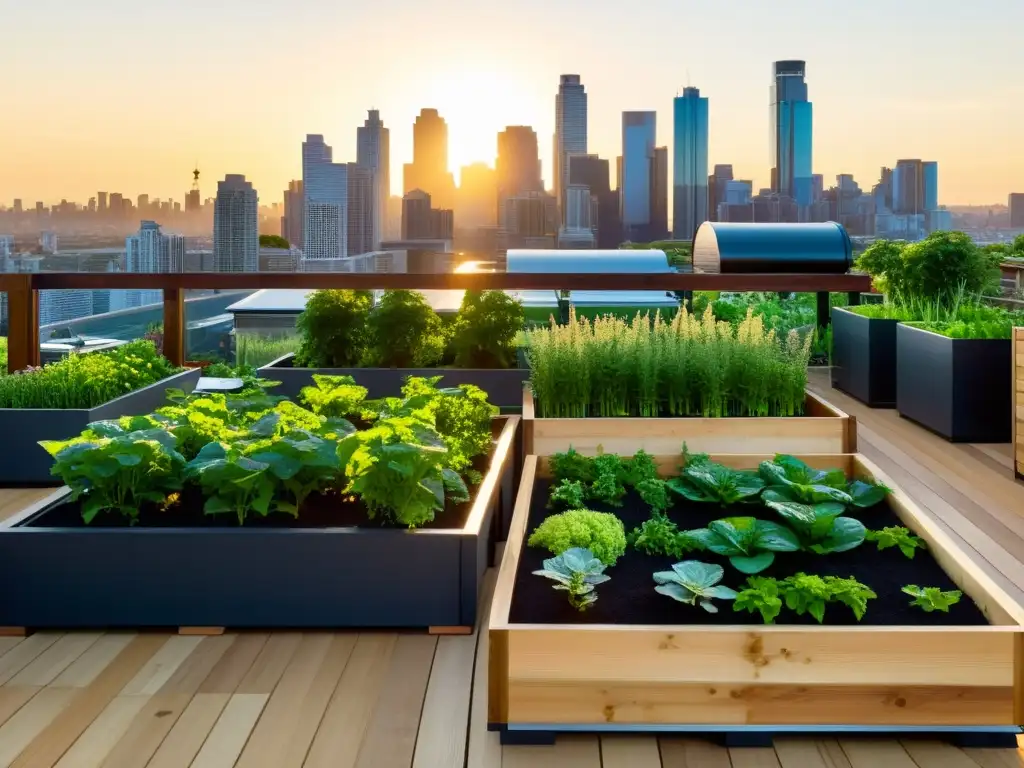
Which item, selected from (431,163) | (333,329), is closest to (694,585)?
(333,329)

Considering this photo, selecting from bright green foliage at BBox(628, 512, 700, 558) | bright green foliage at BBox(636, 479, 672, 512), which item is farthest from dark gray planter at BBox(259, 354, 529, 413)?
bright green foliage at BBox(628, 512, 700, 558)

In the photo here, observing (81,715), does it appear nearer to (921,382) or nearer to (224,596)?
(224,596)

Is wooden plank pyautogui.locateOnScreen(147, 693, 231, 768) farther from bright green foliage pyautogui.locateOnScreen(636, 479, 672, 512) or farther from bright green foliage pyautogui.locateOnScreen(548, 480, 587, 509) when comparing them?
bright green foliage pyautogui.locateOnScreen(636, 479, 672, 512)

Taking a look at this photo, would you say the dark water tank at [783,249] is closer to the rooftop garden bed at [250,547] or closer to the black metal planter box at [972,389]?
the black metal planter box at [972,389]

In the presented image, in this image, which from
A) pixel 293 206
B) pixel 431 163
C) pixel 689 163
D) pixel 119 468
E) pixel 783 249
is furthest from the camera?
pixel 431 163

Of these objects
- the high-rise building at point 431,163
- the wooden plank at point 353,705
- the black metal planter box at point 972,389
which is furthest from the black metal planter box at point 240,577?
the high-rise building at point 431,163

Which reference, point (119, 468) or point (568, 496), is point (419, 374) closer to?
point (568, 496)
